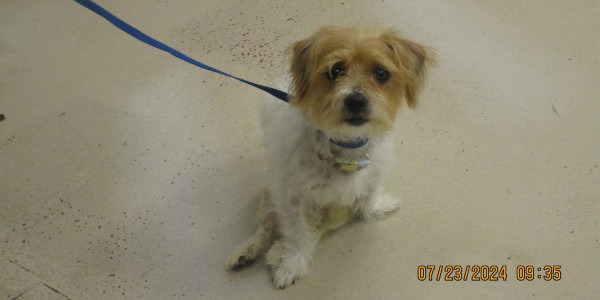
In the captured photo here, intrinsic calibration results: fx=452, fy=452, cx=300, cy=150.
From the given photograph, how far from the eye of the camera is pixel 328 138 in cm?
155

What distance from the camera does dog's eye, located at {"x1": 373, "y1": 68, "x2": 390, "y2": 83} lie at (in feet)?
4.77

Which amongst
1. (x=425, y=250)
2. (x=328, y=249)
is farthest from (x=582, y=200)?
(x=328, y=249)

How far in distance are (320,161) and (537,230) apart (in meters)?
1.00

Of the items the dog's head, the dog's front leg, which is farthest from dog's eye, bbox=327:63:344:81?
the dog's front leg

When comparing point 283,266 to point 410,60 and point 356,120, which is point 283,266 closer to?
point 356,120

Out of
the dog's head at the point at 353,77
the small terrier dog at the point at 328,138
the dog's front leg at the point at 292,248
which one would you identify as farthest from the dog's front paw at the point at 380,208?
the dog's head at the point at 353,77

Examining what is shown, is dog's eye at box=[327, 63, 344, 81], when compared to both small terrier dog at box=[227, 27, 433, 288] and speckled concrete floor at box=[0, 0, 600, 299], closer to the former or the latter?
small terrier dog at box=[227, 27, 433, 288]

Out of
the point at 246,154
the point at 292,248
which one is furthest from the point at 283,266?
the point at 246,154

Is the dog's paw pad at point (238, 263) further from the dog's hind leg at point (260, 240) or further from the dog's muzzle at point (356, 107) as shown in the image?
the dog's muzzle at point (356, 107)

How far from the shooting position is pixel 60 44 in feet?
9.64

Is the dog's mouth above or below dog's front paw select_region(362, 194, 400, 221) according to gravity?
above

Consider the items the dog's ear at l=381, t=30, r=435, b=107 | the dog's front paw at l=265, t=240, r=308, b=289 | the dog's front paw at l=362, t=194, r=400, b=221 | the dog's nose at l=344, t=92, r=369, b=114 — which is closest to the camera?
the dog's nose at l=344, t=92, r=369, b=114

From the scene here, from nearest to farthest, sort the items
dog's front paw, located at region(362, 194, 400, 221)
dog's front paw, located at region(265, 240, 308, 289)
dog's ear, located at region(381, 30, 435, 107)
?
1. dog's ear, located at region(381, 30, 435, 107)
2. dog's front paw, located at region(265, 240, 308, 289)
3. dog's front paw, located at region(362, 194, 400, 221)

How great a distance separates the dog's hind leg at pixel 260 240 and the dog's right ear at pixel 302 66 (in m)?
0.57
